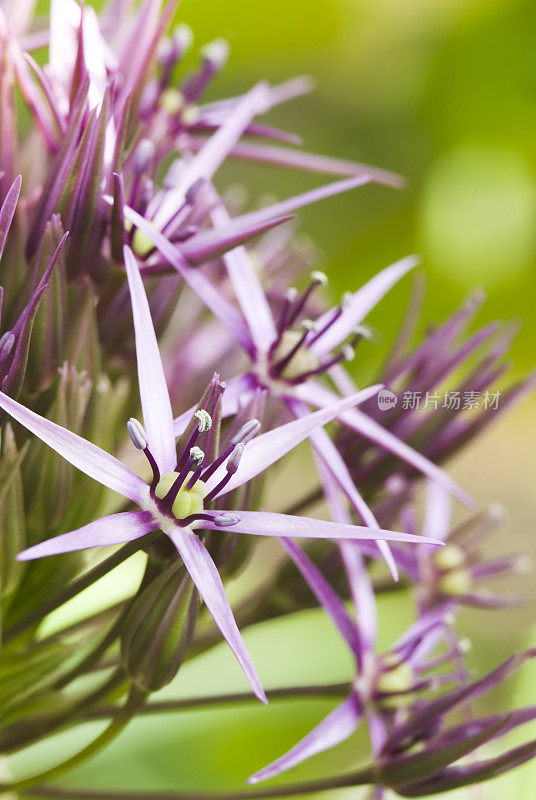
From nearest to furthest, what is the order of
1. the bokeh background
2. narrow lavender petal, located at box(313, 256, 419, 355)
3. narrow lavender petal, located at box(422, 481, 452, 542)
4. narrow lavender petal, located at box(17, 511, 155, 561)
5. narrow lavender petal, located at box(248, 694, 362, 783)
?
narrow lavender petal, located at box(17, 511, 155, 561) < narrow lavender petal, located at box(248, 694, 362, 783) < narrow lavender petal, located at box(313, 256, 419, 355) < narrow lavender petal, located at box(422, 481, 452, 542) < the bokeh background

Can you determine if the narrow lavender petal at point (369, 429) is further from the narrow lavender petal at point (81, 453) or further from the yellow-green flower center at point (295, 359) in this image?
the narrow lavender petal at point (81, 453)

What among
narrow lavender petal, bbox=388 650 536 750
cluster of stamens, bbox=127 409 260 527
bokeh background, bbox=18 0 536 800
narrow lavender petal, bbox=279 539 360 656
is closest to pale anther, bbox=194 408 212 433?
cluster of stamens, bbox=127 409 260 527

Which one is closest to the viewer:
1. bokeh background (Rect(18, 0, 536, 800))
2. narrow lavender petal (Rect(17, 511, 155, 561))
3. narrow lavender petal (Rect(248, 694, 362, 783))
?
narrow lavender petal (Rect(17, 511, 155, 561))

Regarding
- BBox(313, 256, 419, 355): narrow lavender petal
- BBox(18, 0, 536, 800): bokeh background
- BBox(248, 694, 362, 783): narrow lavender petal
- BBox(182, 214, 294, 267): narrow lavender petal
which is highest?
BBox(18, 0, 536, 800): bokeh background

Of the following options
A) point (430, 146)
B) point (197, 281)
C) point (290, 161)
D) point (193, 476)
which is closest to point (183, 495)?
point (193, 476)

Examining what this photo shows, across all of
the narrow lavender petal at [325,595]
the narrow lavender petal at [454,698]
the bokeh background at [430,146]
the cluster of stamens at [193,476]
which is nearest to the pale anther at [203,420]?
the cluster of stamens at [193,476]

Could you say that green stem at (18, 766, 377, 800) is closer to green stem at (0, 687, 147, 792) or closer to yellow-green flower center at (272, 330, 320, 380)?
green stem at (0, 687, 147, 792)

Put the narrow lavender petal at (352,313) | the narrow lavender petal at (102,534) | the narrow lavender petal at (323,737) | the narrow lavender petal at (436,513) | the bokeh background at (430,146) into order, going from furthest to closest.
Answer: the bokeh background at (430,146) → the narrow lavender petal at (436,513) → the narrow lavender petal at (352,313) → the narrow lavender petal at (323,737) → the narrow lavender petal at (102,534)
